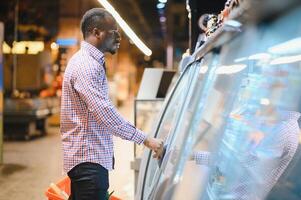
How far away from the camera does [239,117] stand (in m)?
2.86

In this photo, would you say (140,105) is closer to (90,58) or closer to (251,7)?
(90,58)

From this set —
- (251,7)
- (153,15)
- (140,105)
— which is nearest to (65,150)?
(251,7)

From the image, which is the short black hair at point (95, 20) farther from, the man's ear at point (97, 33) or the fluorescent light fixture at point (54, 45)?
the fluorescent light fixture at point (54, 45)

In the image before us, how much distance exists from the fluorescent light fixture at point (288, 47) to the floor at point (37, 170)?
4.11m

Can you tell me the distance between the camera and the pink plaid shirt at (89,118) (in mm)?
2965

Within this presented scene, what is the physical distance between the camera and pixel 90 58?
3.08 metres

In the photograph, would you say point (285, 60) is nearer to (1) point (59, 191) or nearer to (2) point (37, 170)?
(1) point (59, 191)

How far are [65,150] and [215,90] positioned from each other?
1.33 m

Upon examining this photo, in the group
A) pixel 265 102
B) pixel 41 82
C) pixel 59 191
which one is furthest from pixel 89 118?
pixel 41 82

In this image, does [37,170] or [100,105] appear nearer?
[100,105]

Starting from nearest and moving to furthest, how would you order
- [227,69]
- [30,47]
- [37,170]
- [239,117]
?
1. [227,69]
2. [239,117]
3. [37,170]
4. [30,47]

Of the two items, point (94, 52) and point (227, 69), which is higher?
point (94, 52)

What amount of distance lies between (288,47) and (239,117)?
1.99ft

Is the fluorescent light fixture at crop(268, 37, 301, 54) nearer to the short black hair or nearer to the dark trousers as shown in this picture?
the short black hair
